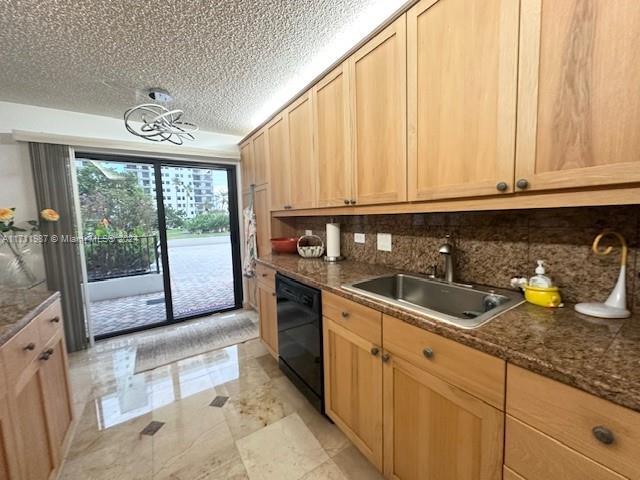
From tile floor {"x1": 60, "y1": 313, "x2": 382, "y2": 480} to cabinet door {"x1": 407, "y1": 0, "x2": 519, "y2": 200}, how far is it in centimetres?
154

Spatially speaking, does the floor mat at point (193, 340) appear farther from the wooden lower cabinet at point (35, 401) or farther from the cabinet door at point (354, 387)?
the cabinet door at point (354, 387)

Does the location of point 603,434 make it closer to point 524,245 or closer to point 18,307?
point 524,245

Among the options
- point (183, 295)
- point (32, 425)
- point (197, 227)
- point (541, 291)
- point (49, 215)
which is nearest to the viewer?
point (541, 291)

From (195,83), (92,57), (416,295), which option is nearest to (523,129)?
(416,295)

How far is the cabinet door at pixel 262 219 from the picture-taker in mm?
2951

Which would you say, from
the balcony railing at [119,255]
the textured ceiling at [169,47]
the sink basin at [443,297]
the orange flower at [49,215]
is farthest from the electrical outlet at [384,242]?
the orange flower at [49,215]

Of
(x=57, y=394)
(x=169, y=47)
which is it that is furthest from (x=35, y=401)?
(x=169, y=47)

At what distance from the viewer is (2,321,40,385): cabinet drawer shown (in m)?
0.99

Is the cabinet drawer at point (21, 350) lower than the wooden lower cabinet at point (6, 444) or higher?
higher

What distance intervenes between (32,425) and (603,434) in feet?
6.61

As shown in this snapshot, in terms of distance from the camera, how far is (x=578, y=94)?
0.79m

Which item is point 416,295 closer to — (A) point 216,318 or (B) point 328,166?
(B) point 328,166

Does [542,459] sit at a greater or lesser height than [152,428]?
greater

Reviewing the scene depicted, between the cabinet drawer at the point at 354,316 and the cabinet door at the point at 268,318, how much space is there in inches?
30.7
